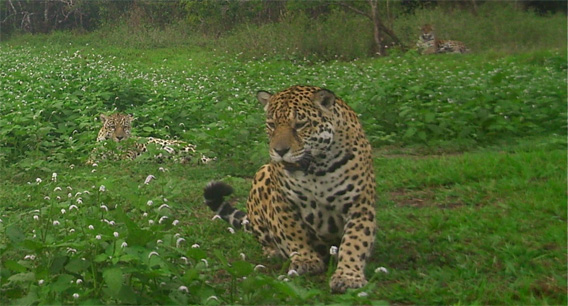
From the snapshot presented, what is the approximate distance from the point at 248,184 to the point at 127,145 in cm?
180

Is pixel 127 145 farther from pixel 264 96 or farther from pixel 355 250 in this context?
pixel 355 250

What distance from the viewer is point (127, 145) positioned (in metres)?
9.43

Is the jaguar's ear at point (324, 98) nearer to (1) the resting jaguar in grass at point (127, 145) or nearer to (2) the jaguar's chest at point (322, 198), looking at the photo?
(2) the jaguar's chest at point (322, 198)

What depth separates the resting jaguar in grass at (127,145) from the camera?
31.0 feet

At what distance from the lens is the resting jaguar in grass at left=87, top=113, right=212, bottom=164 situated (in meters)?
9.45

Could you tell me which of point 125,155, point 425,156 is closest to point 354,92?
point 425,156

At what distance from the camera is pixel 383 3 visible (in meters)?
20.5

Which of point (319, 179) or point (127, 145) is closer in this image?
point (319, 179)

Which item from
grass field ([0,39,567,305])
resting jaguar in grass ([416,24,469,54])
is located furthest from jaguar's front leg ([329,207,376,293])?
resting jaguar in grass ([416,24,469,54])

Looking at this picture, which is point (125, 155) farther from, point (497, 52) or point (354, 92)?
point (497, 52)

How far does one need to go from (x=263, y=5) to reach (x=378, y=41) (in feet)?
10.3

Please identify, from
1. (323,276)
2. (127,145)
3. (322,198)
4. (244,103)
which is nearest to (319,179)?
(322,198)

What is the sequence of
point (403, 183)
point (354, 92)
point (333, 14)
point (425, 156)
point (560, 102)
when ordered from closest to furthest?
point (403, 183) < point (425, 156) < point (560, 102) < point (354, 92) < point (333, 14)

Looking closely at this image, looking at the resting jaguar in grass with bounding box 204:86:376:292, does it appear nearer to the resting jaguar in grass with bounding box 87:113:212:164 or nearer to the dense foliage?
the dense foliage
